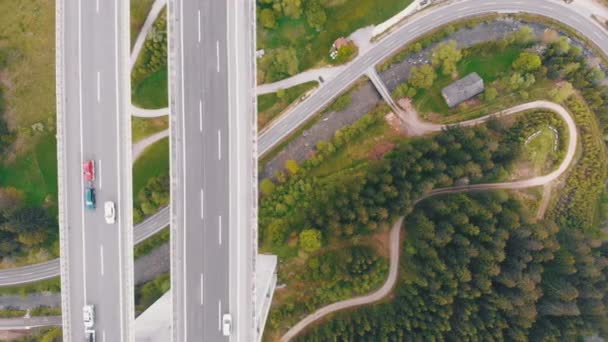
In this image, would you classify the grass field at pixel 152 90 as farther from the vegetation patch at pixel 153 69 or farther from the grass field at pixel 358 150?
the grass field at pixel 358 150

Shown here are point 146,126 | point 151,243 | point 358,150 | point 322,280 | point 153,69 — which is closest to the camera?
point 322,280

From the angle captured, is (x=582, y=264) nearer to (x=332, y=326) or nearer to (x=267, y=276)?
(x=332, y=326)

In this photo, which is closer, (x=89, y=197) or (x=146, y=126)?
(x=89, y=197)

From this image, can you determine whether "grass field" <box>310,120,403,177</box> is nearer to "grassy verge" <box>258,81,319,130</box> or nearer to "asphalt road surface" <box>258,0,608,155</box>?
"asphalt road surface" <box>258,0,608,155</box>

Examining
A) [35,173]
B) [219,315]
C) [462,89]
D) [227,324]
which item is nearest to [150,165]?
[35,173]

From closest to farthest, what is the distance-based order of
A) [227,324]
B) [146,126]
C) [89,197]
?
[89,197] < [227,324] < [146,126]

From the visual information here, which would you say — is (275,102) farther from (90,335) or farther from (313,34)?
(90,335)
